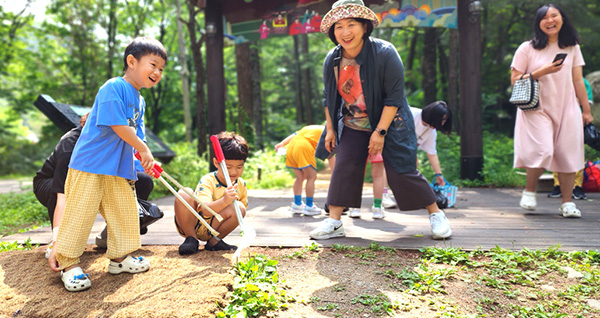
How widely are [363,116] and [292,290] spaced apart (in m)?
1.63

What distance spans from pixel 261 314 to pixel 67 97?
64.2 ft

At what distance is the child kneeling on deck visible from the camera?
3.09 meters

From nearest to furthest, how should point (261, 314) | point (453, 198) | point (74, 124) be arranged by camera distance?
point (261, 314), point (74, 124), point (453, 198)

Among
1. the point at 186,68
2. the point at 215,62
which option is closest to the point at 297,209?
the point at 215,62

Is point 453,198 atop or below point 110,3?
below

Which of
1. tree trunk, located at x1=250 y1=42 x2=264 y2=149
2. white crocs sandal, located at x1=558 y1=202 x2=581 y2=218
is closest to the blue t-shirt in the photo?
white crocs sandal, located at x1=558 y1=202 x2=581 y2=218

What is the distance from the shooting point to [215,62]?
7879mm

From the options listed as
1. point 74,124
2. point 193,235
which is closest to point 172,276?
point 193,235

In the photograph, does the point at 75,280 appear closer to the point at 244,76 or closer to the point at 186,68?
the point at 244,76

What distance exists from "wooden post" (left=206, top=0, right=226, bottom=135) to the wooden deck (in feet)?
9.17

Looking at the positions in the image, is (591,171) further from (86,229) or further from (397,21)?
(86,229)

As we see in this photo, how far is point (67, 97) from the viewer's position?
18.8m

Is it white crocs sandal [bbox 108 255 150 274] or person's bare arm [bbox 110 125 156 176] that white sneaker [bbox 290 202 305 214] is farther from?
person's bare arm [bbox 110 125 156 176]

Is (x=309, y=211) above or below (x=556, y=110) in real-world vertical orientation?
below
